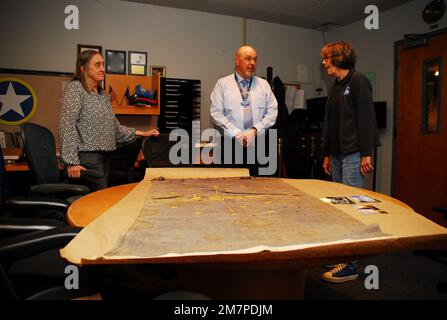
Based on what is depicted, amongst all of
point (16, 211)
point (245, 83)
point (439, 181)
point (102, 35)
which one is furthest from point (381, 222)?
point (102, 35)

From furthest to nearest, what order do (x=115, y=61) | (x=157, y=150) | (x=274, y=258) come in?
(x=115, y=61) < (x=157, y=150) < (x=274, y=258)

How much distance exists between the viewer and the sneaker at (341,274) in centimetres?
233

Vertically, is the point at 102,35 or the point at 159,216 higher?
the point at 102,35

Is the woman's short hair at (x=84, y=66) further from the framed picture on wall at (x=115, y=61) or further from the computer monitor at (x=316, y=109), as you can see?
the computer monitor at (x=316, y=109)

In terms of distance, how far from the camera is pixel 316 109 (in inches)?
189

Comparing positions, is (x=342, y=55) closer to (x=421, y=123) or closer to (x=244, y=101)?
(x=244, y=101)

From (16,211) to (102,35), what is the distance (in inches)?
125

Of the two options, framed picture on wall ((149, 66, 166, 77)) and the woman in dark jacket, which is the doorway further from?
framed picture on wall ((149, 66, 166, 77))

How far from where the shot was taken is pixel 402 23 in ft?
14.0

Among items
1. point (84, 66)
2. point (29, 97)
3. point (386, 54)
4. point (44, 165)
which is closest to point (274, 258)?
point (44, 165)

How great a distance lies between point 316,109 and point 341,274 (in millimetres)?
2875

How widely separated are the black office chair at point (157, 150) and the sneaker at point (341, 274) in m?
1.29

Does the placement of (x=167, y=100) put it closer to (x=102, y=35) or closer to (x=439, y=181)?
(x=102, y=35)
